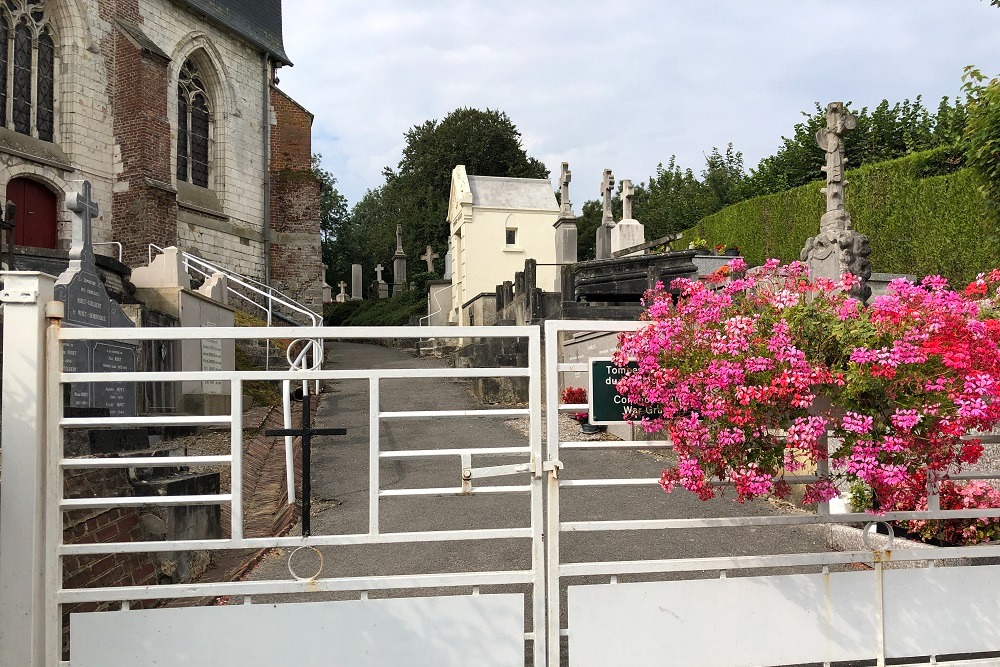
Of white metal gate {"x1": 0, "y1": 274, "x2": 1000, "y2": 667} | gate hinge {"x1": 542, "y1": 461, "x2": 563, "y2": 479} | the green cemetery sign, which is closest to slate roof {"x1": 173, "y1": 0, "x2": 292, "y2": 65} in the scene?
white metal gate {"x1": 0, "y1": 274, "x2": 1000, "y2": 667}

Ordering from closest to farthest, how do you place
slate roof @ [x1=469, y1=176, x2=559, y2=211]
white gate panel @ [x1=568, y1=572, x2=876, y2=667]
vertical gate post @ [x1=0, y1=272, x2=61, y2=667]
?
vertical gate post @ [x1=0, y1=272, x2=61, y2=667], white gate panel @ [x1=568, y1=572, x2=876, y2=667], slate roof @ [x1=469, y1=176, x2=559, y2=211]

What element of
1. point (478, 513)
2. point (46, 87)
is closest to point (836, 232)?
point (478, 513)

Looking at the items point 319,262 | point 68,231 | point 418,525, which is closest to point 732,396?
point 418,525

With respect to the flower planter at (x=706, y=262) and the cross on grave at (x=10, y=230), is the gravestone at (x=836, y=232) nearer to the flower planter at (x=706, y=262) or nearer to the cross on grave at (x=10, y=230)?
the flower planter at (x=706, y=262)

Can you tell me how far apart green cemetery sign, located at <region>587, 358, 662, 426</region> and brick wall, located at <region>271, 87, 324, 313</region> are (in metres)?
21.0

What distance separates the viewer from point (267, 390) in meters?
14.1

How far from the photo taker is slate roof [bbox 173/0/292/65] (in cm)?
2223

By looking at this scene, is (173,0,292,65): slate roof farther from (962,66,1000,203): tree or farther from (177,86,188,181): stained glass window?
(962,66,1000,203): tree

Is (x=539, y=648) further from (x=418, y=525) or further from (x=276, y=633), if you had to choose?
(x=418, y=525)

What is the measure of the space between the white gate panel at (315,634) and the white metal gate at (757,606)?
326mm

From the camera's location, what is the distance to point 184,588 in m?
3.55

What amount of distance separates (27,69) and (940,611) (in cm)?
2029

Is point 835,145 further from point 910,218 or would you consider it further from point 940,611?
point 940,611

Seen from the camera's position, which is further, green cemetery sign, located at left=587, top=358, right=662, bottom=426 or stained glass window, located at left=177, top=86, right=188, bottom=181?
stained glass window, located at left=177, top=86, right=188, bottom=181
